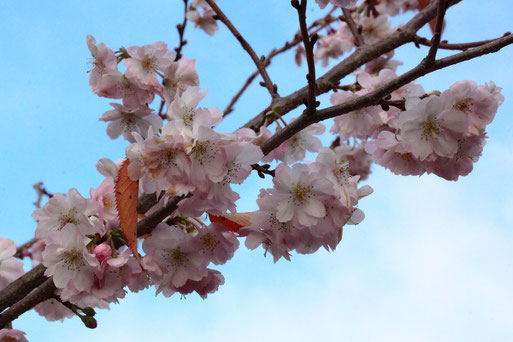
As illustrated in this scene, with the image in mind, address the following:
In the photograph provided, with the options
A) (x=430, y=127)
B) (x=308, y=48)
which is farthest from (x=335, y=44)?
(x=308, y=48)

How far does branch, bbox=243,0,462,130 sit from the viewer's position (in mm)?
1853

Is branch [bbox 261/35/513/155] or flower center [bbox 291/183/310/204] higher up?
branch [bbox 261/35/513/155]

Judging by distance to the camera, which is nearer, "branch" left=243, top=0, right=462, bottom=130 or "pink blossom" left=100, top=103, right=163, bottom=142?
"pink blossom" left=100, top=103, right=163, bottom=142

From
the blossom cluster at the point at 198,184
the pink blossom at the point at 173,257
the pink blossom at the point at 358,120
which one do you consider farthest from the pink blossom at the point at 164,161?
the pink blossom at the point at 358,120

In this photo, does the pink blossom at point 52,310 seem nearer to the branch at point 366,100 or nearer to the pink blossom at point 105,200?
the pink blossom at point 105,200

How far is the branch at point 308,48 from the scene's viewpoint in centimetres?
114

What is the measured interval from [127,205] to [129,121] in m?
0.57

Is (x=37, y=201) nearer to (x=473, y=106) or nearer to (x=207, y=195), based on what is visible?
(x=207, y=195)

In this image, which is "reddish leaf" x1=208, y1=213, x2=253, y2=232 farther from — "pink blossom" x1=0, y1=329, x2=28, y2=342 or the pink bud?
"pink blossom" x1=0, y1=329, x2=28, y2=342

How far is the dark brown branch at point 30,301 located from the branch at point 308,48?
0.95 meters

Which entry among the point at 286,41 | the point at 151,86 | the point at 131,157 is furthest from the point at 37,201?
the point at 131,157

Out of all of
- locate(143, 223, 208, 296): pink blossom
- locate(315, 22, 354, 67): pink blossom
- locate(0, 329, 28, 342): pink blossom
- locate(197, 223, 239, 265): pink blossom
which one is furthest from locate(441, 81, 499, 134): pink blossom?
locate(315, 22, 354, 67): pink blossom

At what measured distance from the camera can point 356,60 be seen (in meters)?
2.09

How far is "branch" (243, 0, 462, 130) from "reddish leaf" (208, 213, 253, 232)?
18.9 inches
